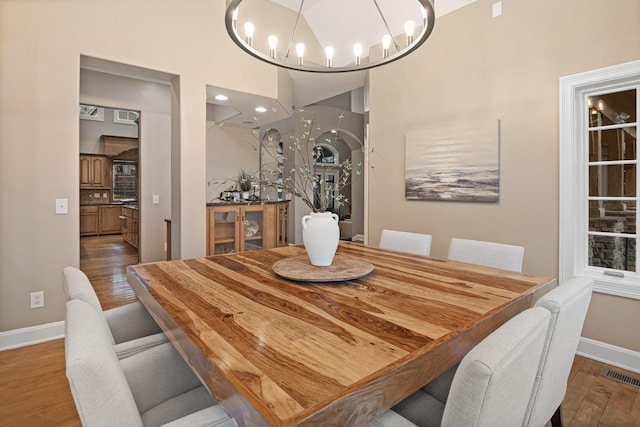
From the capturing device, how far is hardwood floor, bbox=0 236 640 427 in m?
1.79

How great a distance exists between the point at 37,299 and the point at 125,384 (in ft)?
8.54

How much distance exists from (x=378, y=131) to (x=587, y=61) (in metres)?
1.94

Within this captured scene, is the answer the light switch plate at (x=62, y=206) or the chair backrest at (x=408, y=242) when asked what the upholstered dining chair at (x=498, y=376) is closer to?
the chair backrest at (x=408, y=242)

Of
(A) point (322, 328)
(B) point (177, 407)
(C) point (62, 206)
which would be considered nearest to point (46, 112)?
(C) point (62, 206)

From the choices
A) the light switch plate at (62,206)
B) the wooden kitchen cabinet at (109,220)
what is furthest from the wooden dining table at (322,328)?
the wooden kitchen cabinet at (109,220)

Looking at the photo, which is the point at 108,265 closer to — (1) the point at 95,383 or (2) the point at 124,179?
(2) the point at 124,179

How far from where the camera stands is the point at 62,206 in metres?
2.79

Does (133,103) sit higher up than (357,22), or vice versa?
(357,22)

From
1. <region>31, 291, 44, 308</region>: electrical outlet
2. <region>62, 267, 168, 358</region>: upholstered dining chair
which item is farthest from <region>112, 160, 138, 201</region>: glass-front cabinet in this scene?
<region>62, 267, 168, 358</region>: upholstered dining chair

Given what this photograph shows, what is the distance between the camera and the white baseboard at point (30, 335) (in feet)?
8.47

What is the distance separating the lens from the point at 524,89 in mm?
2775

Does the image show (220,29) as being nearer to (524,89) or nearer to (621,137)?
(524,89)

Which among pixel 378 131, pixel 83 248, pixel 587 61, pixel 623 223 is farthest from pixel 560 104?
pixel 83 248

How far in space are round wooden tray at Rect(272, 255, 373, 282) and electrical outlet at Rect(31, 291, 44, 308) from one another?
7.24 ft
